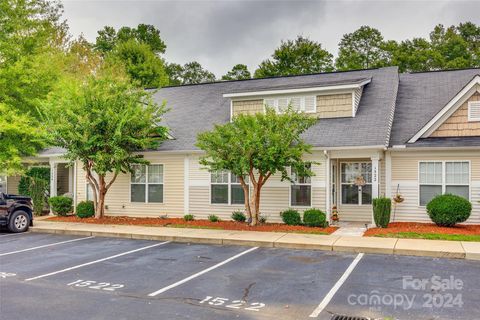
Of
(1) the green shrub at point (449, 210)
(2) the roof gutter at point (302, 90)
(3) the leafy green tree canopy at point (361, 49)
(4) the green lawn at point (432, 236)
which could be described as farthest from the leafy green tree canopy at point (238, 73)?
(4) the green lawn at point (432, 236)

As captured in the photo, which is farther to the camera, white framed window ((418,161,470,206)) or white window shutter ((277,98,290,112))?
white window shutter ((277,98,290,112))

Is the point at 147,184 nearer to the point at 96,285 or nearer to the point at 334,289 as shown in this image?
the point at 96,285

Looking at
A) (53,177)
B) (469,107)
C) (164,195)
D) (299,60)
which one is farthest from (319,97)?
(299,60)

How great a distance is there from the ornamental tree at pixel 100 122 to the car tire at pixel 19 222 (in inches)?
105

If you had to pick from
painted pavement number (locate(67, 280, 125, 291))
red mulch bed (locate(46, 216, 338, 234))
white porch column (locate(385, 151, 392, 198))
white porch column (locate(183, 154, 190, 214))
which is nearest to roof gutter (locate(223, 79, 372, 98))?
white porch column (locate(385, 151, 392, 198))

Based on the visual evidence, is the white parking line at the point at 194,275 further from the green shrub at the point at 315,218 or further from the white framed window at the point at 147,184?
the white framed window at the point at 147,184

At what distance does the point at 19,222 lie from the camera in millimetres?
15641

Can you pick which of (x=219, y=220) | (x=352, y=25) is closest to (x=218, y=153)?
(x=219, y=220)

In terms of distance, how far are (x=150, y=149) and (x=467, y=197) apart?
12055 millimetres

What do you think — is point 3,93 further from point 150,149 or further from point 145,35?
point 145,35

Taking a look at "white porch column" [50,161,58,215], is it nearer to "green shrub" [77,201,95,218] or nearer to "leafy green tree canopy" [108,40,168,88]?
"green shrub" [77,201,95,218]

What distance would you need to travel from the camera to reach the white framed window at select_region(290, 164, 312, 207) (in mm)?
16094

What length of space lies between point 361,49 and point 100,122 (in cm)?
3493

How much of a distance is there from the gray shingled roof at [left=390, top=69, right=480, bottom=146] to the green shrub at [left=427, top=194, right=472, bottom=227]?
2.07m
